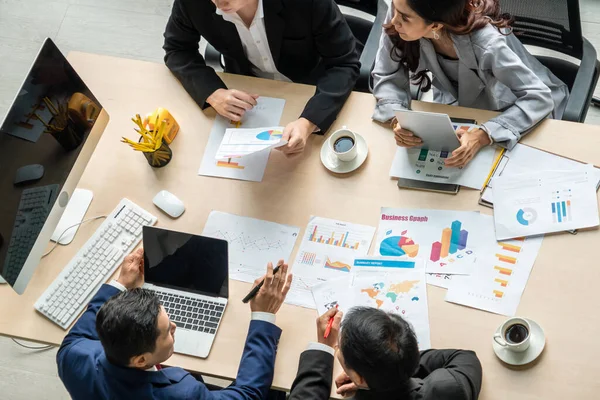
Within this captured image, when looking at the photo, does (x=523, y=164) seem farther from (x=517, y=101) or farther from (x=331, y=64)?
(x=331, y=64)

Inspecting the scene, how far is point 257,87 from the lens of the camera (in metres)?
2.08

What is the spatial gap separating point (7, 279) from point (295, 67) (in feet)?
3.65

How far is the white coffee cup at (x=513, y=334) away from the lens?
5.06 ft

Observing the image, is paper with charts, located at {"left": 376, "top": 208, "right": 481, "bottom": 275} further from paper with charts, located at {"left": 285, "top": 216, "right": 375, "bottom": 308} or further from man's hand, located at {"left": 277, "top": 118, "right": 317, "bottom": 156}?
man's hand, located at {"left": 277, "top": 118, "right": 317, "bottom": 156}

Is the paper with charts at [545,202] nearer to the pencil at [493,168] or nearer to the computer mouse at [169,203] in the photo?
the pencil at [493,168]

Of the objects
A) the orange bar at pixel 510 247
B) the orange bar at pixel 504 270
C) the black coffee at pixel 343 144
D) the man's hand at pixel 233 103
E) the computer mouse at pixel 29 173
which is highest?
the computer mouse at pixel 29 173

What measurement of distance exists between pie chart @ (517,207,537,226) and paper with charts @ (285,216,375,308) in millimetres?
374

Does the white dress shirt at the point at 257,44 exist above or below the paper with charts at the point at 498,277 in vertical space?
above

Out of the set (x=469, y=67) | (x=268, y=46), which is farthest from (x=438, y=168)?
(x=268, y=46)

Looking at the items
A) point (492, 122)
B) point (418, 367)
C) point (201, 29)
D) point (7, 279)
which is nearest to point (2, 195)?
point (7, 279)

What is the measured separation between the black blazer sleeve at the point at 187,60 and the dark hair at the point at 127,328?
733mm

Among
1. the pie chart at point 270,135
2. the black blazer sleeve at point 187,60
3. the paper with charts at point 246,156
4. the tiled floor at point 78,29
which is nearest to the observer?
the pie chart at point 270,135

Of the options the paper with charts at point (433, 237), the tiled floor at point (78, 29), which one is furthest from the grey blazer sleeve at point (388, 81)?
the tiled floor at point (78, 29)

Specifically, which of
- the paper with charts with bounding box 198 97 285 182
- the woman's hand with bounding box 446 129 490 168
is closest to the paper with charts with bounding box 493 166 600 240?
the woman's hand with bounding box 446 129 490 168
